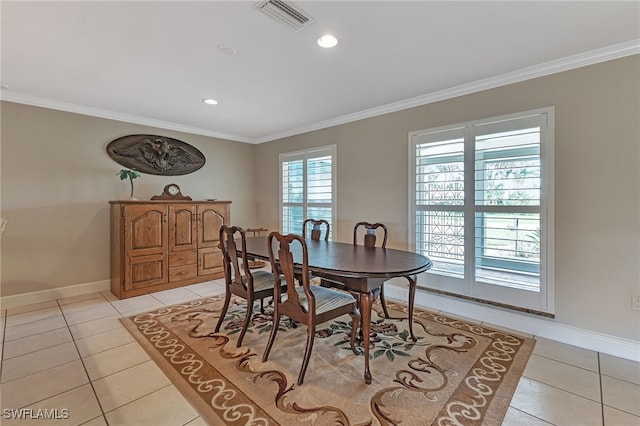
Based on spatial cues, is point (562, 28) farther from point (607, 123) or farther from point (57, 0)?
point (57, 0)

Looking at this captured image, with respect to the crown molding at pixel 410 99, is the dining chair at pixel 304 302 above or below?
below

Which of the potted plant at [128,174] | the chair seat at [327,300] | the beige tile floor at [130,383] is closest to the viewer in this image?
the beige tile floor at [130,383]

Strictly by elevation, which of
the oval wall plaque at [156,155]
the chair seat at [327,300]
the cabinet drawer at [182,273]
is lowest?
the cabinet drawer at [182,273]

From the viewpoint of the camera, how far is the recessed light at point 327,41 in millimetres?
2106

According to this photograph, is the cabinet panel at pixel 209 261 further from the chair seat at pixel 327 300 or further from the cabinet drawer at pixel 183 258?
the chair seat at pixel 327 300

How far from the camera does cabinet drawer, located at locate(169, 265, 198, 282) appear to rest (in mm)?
3996

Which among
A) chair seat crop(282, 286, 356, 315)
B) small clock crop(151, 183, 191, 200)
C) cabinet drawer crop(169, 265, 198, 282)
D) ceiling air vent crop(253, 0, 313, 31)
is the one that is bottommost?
cabinet drawer crop(169, 265, 198, 282)

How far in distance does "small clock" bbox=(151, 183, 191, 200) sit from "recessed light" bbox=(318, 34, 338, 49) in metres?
3.30

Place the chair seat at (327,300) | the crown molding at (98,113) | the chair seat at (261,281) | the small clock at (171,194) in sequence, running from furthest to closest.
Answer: the small clock at (171,194)
the crown molding at (98,113)
the chair seat at (261,281)
the chair seat at (327,300)

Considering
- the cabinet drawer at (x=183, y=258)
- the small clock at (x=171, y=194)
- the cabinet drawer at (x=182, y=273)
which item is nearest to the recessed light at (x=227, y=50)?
the small clock at (x=171, y=194)

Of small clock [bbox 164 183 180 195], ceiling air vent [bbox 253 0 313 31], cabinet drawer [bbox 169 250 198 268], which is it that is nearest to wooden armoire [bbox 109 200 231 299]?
cabinet drawer [bbox 169 250 198 268]

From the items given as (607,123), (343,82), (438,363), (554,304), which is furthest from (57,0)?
(554,304)

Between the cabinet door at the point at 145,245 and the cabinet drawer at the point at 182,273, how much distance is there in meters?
0.09

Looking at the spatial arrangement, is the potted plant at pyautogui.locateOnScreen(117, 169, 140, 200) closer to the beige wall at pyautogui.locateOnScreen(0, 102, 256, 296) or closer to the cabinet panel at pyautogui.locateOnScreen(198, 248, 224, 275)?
the beige wall at pyautogui.locateOnScreen(0, 102, 256, 296)
